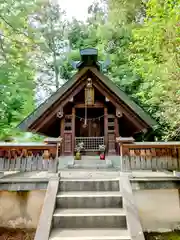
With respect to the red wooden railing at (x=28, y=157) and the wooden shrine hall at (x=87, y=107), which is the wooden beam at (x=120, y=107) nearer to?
the wooden shrine hall at (x=87, y=107)

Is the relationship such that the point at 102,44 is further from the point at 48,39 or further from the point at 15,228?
the point at 15,228

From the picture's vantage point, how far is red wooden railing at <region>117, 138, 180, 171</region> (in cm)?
503

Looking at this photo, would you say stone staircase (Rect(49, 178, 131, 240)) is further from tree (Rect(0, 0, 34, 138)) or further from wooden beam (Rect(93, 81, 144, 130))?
tree (Rect(0, 0, 34, 138))

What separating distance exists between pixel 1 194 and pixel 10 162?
2.59 ft

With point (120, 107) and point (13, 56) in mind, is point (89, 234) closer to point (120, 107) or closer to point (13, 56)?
point (120, 107)

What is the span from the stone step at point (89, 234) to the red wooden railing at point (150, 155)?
1.91 metres

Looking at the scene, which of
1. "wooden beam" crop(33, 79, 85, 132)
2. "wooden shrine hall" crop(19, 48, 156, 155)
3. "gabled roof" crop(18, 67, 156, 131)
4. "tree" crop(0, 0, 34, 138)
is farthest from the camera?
"wooden beam" crop(33, 79, 85, 132)

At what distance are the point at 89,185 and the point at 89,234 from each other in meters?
1.27

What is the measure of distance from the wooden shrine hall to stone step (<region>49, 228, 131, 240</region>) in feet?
18.3

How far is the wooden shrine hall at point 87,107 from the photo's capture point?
27.7 ft

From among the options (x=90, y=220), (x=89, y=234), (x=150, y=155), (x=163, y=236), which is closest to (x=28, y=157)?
(x=90, y=220)

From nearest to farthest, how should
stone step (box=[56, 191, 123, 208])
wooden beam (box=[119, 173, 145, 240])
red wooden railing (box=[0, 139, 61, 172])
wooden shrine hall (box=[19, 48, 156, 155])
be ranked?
1. wooden beam (box=[119, 173, 145, 240])
2. stone step (box=[56, 191, 123, 208])
3. red wooden railing (box=[0, 139, 61, 172])
4. wooden shrine hall (box=[19, 48, 156, 155])

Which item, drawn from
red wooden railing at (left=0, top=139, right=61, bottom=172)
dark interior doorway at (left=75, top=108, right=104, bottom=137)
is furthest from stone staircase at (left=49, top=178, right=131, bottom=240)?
dark interior doorway at (left=75, top=108, right=104, bottom=137)

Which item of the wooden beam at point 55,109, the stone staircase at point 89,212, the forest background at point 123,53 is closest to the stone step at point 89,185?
the stone staircase at point 89,212
